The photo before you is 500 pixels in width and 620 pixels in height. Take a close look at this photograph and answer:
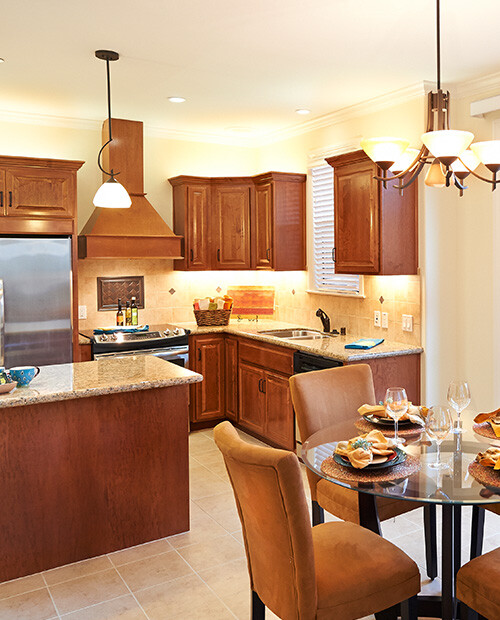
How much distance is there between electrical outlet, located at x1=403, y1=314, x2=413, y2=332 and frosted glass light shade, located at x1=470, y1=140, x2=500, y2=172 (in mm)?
2150

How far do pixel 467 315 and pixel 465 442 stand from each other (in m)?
2.02

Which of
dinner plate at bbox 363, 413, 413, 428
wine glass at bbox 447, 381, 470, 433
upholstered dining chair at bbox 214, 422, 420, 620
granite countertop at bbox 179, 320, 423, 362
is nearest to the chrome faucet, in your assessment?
granite countertop at bbox 179, 320, 423, 362

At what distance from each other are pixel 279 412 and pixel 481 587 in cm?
290

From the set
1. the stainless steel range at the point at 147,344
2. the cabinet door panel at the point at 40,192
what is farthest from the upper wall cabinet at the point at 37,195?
the stainless steel range at the point at 147,344

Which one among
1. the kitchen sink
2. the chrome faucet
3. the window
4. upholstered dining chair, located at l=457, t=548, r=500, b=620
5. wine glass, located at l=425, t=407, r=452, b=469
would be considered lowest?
upholstered dining chair, located at l=457, t=548, r=500, b=620

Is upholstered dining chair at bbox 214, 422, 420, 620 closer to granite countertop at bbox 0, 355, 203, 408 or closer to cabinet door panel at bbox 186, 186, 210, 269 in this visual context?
granite countertop at bbox 0, 355, 203, 408

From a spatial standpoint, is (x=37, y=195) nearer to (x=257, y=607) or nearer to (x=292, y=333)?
(x=292, y=333)

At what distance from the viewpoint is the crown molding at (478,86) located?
13.0ft

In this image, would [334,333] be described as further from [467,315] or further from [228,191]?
[228,191]

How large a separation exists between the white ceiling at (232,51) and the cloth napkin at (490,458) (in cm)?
214

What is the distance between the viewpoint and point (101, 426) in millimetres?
3113

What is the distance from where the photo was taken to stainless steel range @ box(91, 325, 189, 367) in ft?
16.0

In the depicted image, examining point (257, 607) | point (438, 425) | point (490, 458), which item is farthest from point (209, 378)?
point (490, 458)

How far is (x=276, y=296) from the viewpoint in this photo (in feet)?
19.9
